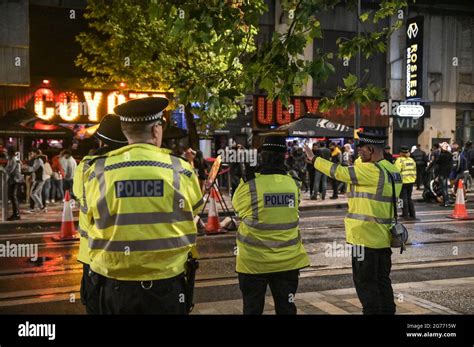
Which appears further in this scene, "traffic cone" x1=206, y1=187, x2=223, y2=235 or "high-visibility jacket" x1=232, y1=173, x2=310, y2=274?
"traffic cone" x1=206, y1=187, x2=223, y2=235

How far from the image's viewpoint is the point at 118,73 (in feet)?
61.1

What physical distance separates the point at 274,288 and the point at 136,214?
1780 millimetres

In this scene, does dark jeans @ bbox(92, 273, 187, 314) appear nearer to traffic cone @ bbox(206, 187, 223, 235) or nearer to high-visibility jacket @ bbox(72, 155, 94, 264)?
high-visibility jacket @ bbox(72, 155, 94, 264)

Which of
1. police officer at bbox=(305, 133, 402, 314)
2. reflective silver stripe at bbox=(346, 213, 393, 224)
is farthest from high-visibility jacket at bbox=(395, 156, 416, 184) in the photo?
reflective silver stripe at bbox=(346, 213, 393, 224)

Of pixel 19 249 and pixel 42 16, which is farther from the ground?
pixel 42 16

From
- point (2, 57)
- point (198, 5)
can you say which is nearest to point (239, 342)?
point (198, 5)

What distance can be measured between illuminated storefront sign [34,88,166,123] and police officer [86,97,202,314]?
1648 centimetres

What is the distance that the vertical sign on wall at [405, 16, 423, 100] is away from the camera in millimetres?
26500

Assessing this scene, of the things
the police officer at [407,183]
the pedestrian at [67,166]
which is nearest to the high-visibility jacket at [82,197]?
the police officer at [407,183]

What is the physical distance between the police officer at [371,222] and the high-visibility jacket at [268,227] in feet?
2.79

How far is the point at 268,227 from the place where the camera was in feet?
13.7

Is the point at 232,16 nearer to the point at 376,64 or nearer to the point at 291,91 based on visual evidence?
the point at 291,91

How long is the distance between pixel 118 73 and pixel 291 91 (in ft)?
46.6

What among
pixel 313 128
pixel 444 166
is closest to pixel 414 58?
pixel 313 128
